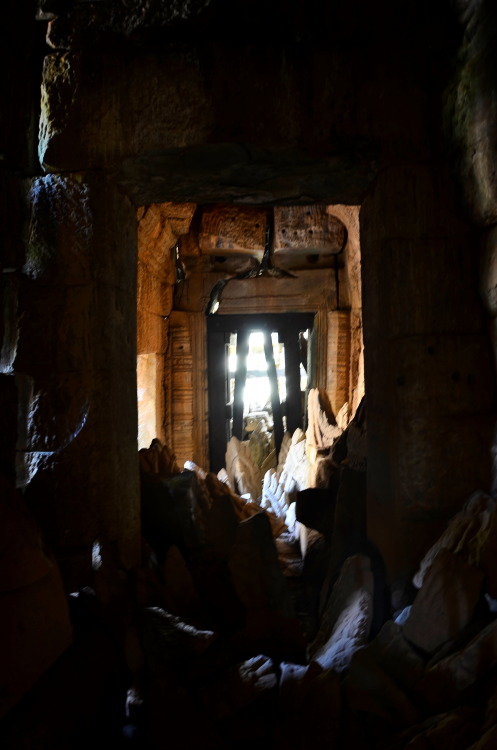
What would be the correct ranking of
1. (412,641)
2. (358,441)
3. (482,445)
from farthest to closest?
(358,441), (482,445), (412,641)

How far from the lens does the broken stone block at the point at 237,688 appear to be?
179cm

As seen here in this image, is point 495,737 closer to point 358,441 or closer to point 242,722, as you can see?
point 242,722

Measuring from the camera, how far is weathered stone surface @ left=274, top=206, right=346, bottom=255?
251 inches

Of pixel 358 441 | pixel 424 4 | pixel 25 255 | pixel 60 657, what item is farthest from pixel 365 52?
pixel 60 657

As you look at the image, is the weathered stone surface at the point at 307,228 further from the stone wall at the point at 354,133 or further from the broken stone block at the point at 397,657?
the broken stone block at the point at 397,657

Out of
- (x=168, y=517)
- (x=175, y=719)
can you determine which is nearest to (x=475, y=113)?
(x=168, y=517)

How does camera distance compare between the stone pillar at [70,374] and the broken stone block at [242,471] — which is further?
the broken stone block at [242,471]

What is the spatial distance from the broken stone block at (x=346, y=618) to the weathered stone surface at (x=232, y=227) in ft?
16.3

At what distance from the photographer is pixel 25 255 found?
2488mm

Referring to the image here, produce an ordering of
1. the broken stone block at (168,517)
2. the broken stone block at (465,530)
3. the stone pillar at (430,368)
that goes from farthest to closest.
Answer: the broken stone block at (168,517) → the stone pillar at (430,368) → the broken stone block at (465,530)

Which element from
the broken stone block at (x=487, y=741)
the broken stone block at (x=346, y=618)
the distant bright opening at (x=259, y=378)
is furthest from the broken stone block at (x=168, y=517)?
the distant bright opening at (x=259, y=378)

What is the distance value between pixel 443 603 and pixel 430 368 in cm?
104

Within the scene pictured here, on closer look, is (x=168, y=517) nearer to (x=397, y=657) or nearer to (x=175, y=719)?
(x=175, y=719)

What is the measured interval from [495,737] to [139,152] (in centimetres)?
265
